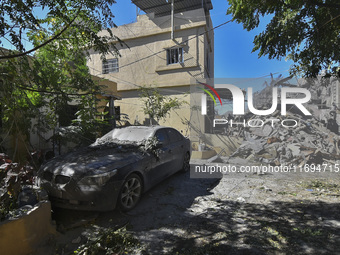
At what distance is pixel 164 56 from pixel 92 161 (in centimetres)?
1150

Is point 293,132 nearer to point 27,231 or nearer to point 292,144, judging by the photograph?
point 292,144

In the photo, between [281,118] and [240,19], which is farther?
[281,118]

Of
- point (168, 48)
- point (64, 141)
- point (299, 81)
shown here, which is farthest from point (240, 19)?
point (168, 48)

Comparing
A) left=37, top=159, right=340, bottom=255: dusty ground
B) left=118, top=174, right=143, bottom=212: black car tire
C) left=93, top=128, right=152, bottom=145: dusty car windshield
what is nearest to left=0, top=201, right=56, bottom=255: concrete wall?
left=37, top=159, right=340, bottom=255: dusty ground

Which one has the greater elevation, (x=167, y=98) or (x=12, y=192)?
(x=167, y=98)

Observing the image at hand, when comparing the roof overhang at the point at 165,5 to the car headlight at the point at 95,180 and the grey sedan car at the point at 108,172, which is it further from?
the car headlight at the point at 95,180

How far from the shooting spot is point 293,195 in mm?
4555

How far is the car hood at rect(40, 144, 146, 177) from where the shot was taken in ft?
11.0

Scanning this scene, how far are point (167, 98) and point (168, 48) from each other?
3.29 metres

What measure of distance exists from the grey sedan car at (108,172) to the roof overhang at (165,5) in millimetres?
12195

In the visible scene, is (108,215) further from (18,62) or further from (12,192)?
(18,62)

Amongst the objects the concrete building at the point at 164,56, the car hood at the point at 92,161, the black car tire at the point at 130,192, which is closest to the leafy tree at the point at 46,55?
the car hood at the point at 92,161

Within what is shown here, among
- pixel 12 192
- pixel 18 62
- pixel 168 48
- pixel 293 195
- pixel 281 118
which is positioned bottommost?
pixel 293 195

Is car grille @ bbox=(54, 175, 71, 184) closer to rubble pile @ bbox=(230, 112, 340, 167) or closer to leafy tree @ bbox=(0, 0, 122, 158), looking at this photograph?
leafy tree @ bbox=(0, 0, 122, 158)
